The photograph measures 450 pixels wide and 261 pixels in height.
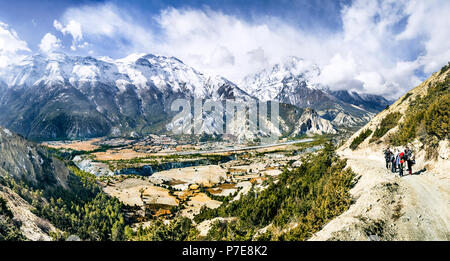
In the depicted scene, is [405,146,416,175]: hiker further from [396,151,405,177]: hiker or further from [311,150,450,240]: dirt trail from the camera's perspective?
[311,150,450,240]: dirt trail

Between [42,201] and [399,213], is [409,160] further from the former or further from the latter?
[42,201]

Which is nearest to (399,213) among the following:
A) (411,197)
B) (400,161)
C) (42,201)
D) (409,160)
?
(411,197)

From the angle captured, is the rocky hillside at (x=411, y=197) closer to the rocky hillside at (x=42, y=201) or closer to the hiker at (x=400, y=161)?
the hiker at (x=400, y=161)

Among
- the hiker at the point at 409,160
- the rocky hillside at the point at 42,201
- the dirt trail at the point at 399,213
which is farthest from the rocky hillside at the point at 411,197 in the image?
the rocky hillside at the point at 42,201

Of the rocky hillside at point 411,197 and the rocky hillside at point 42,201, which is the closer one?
the rocky hillside at point 411,197

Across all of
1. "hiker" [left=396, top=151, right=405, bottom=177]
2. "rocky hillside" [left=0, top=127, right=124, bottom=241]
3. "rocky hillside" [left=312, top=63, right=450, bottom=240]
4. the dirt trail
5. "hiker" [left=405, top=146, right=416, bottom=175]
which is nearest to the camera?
the dirt trail

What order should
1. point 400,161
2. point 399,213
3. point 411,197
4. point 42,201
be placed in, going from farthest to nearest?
point 42,201 → point 400,161 → point 411,197 → point 399,213

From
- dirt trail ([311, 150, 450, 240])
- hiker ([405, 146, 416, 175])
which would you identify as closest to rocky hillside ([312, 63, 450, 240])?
dirt trail ([311, 150, 450, 240])
